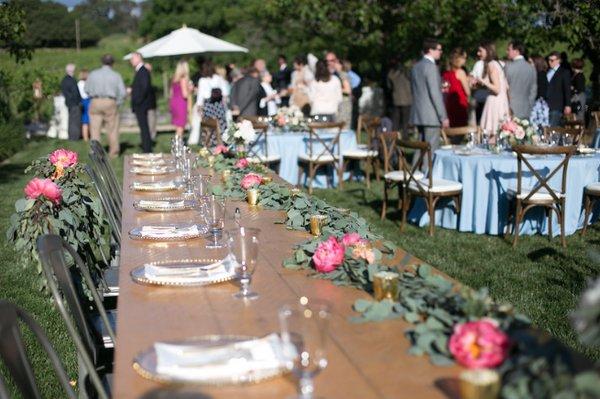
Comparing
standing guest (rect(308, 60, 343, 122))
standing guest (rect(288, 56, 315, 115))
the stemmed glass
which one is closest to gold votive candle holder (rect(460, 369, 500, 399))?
the stemmed glass

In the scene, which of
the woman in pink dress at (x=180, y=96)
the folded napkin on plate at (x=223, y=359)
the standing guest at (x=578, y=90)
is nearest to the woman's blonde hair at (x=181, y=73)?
the woman in pink dress at (x=180, y=96)

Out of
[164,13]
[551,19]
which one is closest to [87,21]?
[164,13]

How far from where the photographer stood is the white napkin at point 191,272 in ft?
8.73

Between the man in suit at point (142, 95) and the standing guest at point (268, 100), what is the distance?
2.02 meters

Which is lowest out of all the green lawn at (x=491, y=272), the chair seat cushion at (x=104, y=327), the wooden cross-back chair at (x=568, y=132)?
the green lawn at (x=491, y=272)

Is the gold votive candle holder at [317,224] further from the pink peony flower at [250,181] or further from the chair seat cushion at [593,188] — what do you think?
the chair seat cushion at [593,188]

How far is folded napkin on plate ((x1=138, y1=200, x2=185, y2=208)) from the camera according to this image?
4.23 metres

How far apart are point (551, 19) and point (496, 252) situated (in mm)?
7323

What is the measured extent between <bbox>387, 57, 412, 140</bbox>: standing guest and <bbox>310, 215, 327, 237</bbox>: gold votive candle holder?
9.49 metres

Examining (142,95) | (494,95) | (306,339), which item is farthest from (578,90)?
(306,339)

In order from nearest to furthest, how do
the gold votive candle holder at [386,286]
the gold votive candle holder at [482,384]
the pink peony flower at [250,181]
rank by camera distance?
the gold votive candle holder at [482,384]
the gold votive candle holder at [386,286]
the pink peony flower at [250,181]

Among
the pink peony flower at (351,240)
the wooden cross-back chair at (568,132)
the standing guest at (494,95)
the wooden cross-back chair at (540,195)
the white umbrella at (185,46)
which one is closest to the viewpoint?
the pink peony flower at (351,240)

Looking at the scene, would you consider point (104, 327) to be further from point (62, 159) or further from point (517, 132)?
point (517, 132)

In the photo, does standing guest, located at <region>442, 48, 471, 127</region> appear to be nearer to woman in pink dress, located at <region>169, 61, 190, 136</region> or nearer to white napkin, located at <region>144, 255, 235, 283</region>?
woman in pink dress, located at <region>169, 61, 190, 136</region>
